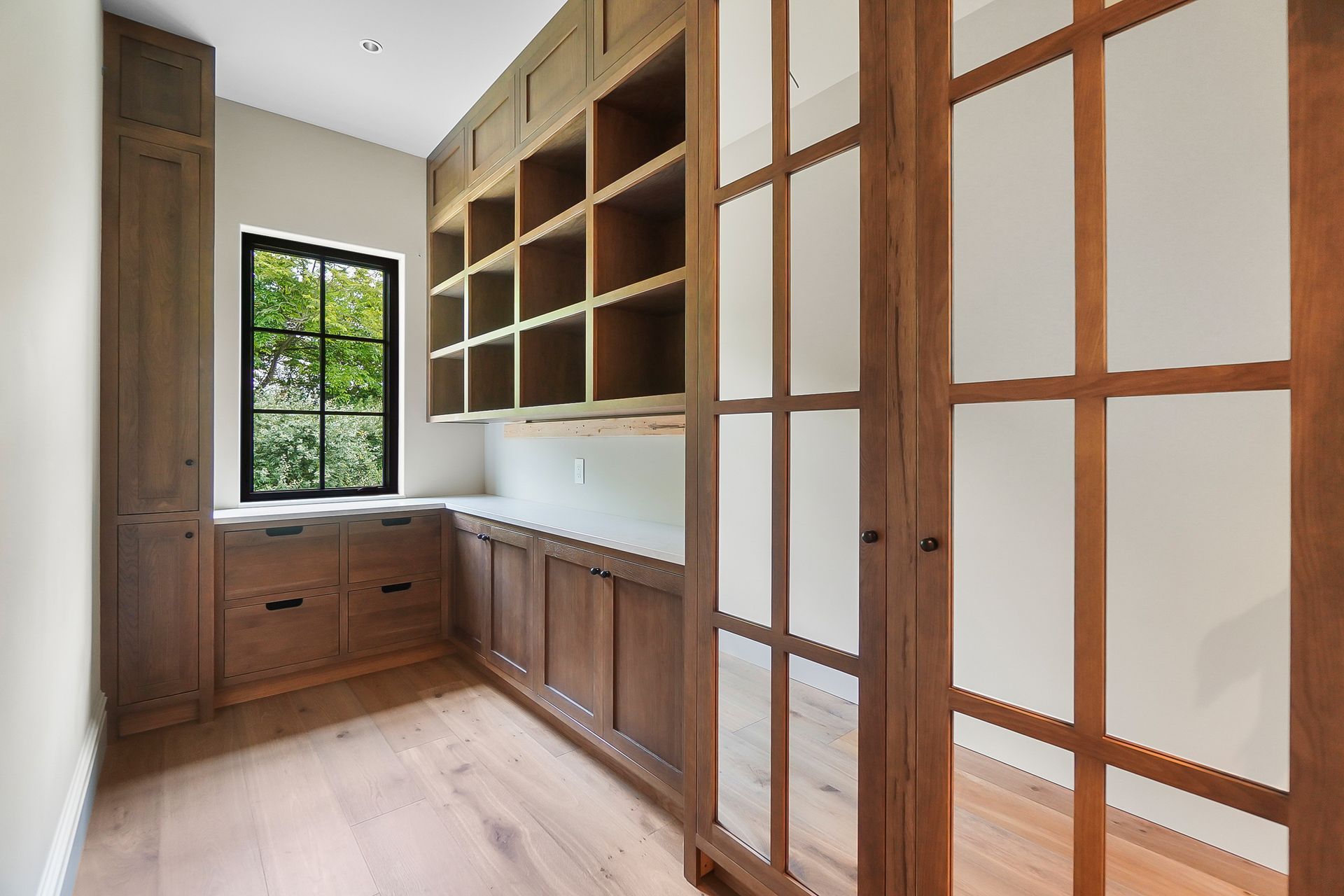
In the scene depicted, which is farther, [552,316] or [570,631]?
[552,316]

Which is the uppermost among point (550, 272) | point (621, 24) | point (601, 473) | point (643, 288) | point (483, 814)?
point (621, 24)

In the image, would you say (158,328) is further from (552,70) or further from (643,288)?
(643,288)

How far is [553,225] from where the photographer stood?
2.44 meters

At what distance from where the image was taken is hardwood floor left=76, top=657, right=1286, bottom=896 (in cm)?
100

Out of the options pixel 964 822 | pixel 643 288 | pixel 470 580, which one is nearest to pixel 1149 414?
pixel 964 822

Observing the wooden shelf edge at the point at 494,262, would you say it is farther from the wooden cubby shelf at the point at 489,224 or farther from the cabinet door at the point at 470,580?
the cabinet door at the point at 470,580

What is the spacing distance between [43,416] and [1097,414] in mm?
2117

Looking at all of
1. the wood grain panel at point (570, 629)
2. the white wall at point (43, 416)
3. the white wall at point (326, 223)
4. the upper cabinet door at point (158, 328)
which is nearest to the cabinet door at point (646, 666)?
the wood grain panel at point (570, 629)

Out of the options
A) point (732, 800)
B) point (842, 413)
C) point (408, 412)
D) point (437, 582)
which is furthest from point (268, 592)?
point (842, 413)

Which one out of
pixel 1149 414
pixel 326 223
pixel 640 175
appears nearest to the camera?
pixel 1149 414

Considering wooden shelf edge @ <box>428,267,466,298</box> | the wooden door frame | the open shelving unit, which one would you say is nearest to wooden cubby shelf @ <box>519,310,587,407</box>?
the open shelving unit

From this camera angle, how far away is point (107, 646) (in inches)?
92.0

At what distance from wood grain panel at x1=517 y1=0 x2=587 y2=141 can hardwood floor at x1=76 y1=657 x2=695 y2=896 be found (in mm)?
2463

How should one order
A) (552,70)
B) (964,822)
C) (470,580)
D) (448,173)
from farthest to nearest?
(448,173)
(470,580)
(552,70)
(964,822)
